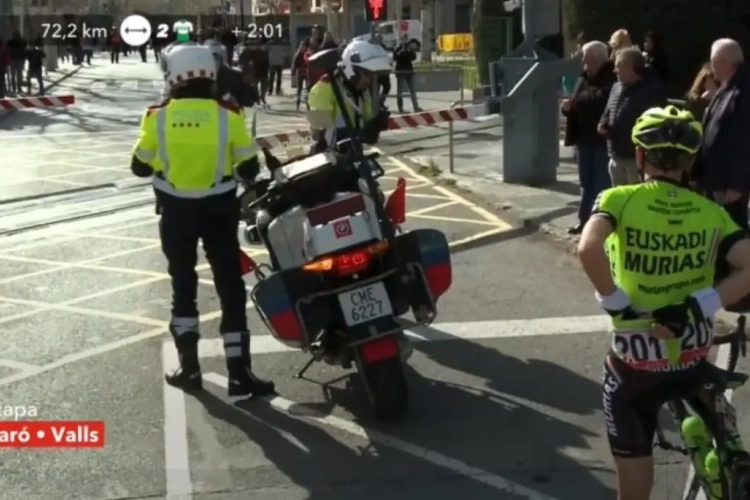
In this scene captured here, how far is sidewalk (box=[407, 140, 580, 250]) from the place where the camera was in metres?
10.9

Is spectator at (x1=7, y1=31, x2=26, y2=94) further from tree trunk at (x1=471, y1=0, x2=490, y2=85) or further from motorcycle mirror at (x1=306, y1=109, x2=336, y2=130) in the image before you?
motorcycle mirror at (x1=306, y1=109, x2=336, y2=130)

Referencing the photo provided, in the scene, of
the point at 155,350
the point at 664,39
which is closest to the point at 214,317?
the point at 155,350

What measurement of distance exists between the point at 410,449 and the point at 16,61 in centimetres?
2814

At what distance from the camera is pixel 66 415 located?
6.02m

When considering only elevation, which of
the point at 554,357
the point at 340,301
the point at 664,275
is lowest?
the point at 554,357

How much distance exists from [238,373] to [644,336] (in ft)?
9.85

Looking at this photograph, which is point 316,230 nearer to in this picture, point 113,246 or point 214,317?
point 214,317

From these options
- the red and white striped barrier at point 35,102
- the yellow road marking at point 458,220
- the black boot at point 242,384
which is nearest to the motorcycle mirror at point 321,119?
the black boot at point 242,384

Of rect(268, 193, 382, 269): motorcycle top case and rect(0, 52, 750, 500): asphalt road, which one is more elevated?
rect(268, 193, 382, 269): motorcycle top case
